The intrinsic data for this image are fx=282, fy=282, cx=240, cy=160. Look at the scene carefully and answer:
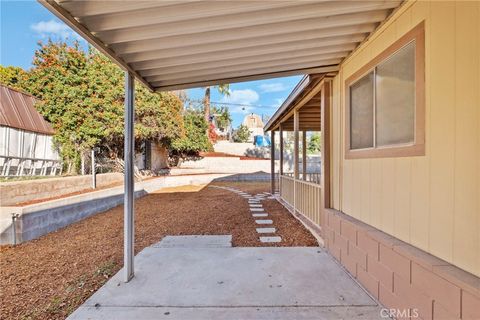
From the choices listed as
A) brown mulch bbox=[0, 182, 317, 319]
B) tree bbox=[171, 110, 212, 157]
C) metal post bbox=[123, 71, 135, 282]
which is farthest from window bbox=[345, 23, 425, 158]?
tree bbox=[171, 110, 212, 157]

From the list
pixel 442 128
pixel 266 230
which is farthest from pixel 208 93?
pixel 442 128

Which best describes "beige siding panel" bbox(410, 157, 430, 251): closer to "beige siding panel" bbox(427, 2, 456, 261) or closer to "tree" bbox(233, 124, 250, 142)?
"beige siding panel" bbox(427, 2, 456, 261)

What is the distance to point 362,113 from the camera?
3350 mm

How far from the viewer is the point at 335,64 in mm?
3980

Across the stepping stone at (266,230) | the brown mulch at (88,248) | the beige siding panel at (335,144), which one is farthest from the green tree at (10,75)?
the beige siding panel at (335,144)

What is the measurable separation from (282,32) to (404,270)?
2.39 meters

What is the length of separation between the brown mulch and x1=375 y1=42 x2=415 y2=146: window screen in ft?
8.19

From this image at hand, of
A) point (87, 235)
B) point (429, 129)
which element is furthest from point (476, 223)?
point (87, 235)

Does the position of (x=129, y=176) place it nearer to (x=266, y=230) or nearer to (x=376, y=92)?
(x=376, y=92)

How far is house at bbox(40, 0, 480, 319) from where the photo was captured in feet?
5.93

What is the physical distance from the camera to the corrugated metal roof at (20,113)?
8.62 metres

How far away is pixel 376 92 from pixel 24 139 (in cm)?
1057

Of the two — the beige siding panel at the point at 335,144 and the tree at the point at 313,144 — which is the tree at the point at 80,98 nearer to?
the beige siding panel at the point at 335,144

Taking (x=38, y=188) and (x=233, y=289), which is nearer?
(x=233, y=289)
